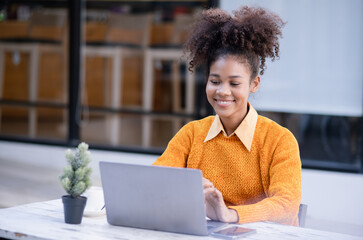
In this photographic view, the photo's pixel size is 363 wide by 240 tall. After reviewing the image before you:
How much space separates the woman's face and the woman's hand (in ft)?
1.15

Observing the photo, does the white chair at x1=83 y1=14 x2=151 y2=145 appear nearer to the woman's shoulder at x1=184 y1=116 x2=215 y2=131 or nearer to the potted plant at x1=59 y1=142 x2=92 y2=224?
the woman's shoulder at x1=184 y1=116 x2=215 y2=131

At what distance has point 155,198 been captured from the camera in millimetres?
1515

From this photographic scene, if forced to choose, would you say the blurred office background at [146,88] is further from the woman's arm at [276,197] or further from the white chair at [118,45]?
the woman's arm at [276,197]

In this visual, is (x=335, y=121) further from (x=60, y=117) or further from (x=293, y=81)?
(x=60, y=117)

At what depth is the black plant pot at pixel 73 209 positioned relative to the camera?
1.58 m

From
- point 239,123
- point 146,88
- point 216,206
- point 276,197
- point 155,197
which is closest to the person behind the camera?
point 155,197

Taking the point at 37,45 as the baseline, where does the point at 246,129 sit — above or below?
below

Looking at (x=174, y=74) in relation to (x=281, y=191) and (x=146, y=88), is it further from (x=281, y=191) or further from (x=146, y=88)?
(x=281, y=191)

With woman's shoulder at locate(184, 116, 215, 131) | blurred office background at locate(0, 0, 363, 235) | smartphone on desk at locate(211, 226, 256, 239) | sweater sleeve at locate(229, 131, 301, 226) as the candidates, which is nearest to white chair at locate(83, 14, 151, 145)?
blurred office background at locate(0, 0, 363, 235)

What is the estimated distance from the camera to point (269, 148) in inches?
75.7

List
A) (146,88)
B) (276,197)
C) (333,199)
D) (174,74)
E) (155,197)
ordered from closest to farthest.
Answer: (155,197) < (276,197) < (333,199) < (174,74) < (146,88)

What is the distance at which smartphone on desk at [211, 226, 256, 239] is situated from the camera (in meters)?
1.50

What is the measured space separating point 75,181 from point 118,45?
12.8ft

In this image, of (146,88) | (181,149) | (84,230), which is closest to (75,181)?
(84,230)
